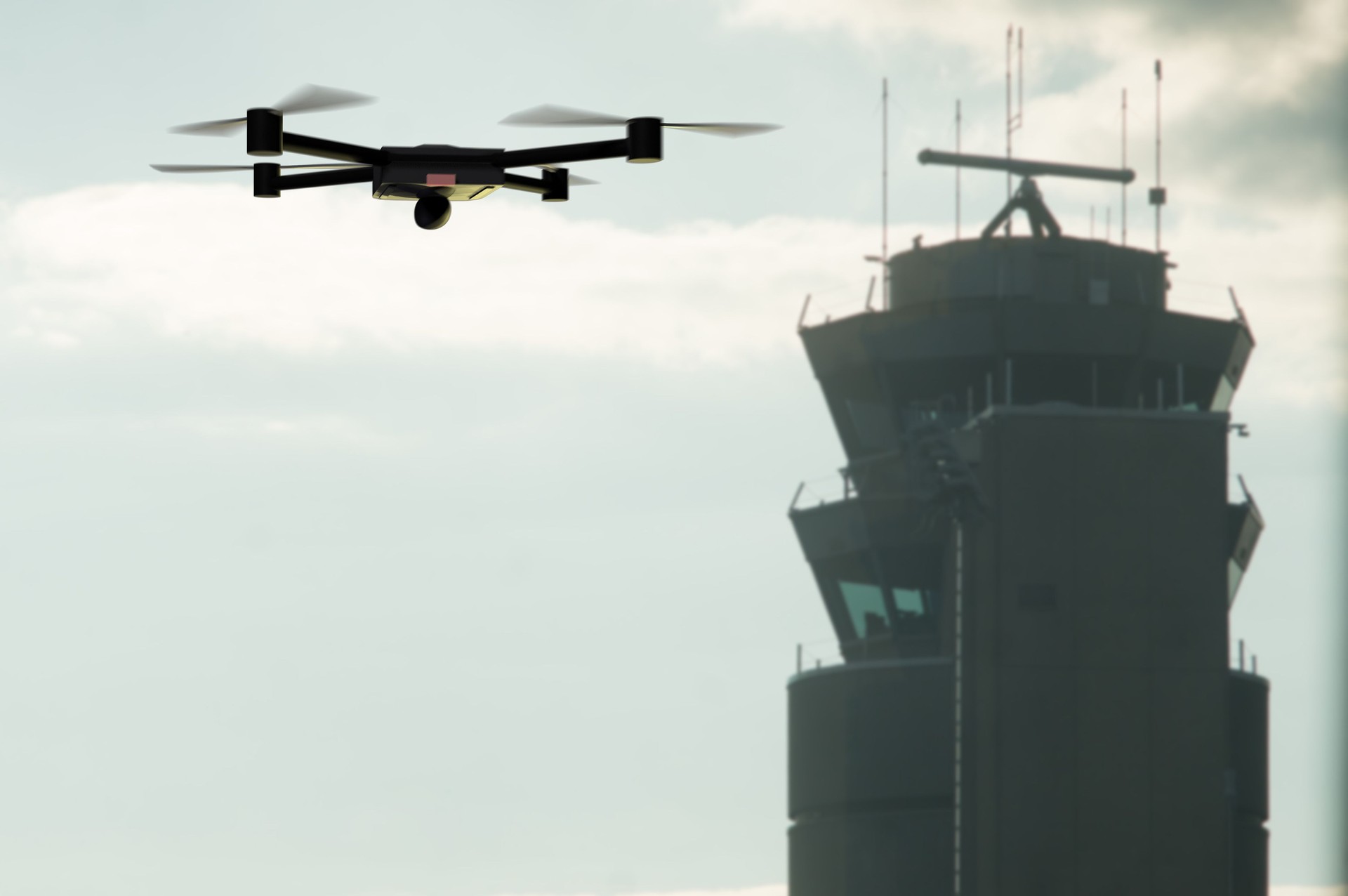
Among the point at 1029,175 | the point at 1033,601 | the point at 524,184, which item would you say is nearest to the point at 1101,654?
the point at 1033,601

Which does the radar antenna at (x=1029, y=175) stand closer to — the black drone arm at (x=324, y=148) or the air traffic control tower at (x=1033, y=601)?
the air traffic control tower at (x=1033, y=601)

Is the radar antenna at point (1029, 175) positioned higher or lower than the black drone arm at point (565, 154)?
higher

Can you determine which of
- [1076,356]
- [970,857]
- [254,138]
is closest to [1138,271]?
[1076,356]

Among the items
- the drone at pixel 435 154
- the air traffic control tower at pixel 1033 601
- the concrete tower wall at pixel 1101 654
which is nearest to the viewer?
the drone at pixel 435 154

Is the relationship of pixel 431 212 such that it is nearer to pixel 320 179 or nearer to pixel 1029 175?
pixel 320 179

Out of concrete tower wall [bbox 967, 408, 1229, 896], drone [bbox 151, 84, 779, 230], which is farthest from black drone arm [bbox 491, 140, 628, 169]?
concrete tower wall [bbox 967, 408, 1229, 896]

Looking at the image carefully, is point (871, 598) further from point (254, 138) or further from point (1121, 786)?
point (254, 138)

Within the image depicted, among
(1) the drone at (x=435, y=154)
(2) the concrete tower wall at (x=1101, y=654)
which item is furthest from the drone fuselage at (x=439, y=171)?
(2) the concrete tower wall at (x=1101, y=654)
